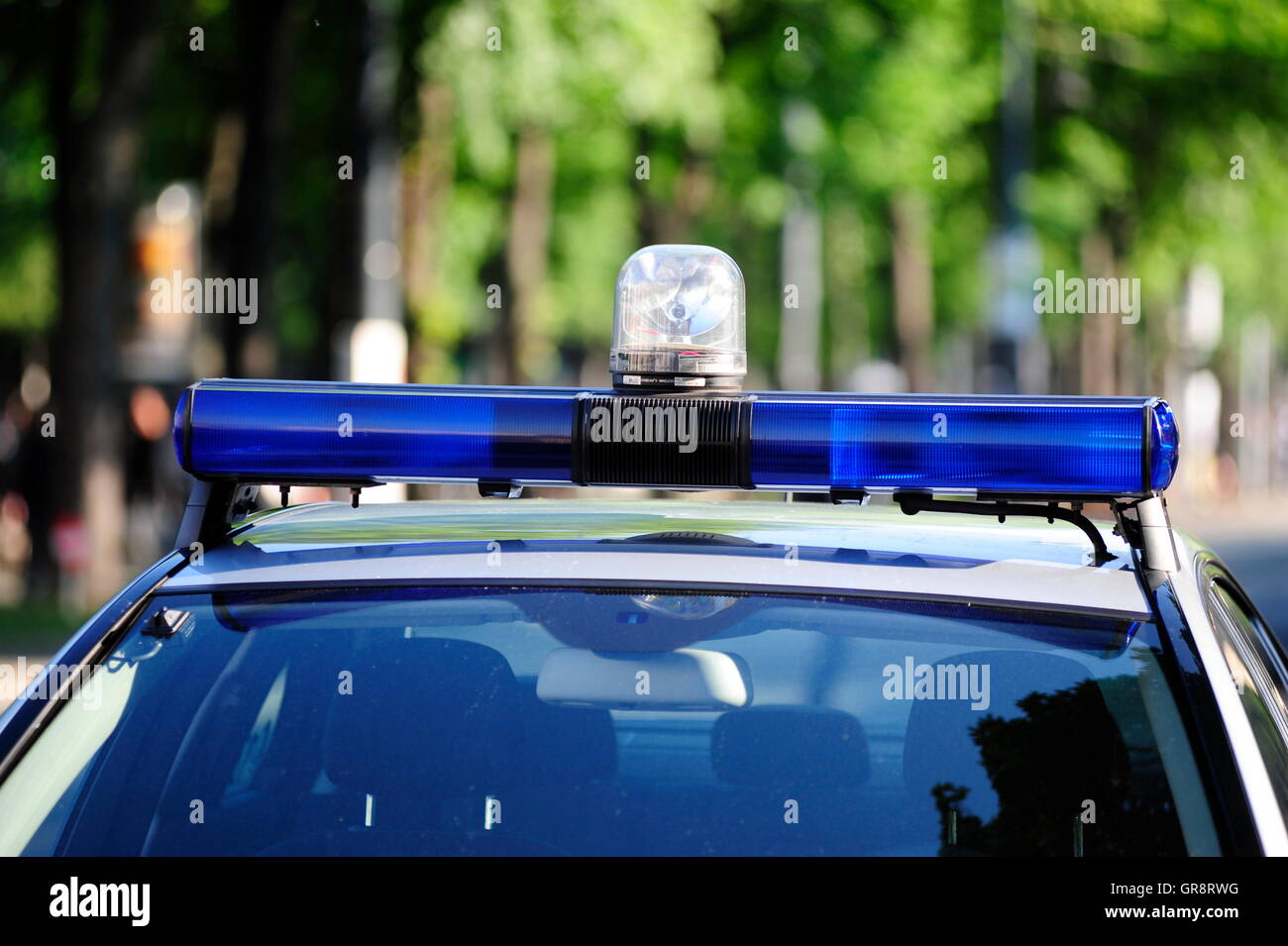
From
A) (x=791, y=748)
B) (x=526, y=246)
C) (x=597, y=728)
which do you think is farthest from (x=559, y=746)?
(x=526, y=246)

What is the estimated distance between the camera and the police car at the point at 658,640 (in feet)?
7.59

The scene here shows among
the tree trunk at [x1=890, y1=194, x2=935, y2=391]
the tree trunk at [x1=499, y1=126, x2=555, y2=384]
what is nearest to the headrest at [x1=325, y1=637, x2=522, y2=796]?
the tree trunk at [x1=499, y1=126, x2=555, y2=384]

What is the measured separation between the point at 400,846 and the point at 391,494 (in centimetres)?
1077

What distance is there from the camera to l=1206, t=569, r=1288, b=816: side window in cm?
235

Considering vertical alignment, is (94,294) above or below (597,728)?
above

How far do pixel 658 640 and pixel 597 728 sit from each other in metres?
0.24

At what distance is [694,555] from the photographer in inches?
94.7

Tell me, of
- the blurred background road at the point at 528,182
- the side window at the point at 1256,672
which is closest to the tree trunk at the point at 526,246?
the blurred background road at the point at 528,182

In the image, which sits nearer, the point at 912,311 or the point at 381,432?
the point at 381,432

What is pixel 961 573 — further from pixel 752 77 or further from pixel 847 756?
pixel 752 77

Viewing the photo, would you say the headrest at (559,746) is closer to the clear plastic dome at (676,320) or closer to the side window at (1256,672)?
the clear plastic dome at (676,320)

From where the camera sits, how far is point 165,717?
8.41 ft

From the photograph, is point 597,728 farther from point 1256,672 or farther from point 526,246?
point 526,246
